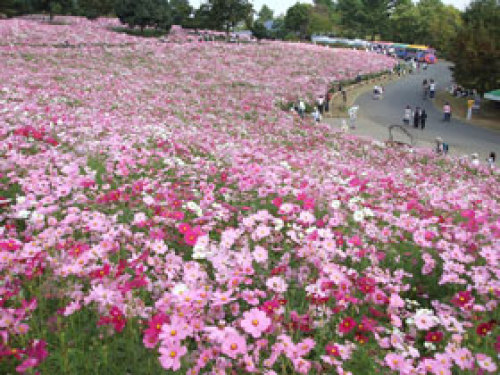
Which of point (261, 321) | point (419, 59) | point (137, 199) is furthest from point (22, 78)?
point (419, 59)

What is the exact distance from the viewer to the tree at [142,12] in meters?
42.3

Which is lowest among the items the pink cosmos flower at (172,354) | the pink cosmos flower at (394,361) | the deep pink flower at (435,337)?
the deep pink flower at (435,337)

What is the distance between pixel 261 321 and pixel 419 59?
226 feet

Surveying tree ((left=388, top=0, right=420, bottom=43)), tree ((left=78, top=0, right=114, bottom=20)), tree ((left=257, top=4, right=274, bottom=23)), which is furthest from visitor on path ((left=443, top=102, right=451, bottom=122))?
tree ((left=257, top=4, right=274, bottom=23))

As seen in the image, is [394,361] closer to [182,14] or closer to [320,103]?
[320,103]

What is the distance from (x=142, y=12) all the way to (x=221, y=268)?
148 feet

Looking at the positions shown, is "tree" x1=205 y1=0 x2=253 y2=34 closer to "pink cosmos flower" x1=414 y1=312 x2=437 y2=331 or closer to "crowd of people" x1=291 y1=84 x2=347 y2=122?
"crowd of people" x1=291 y1=84 x2=347 y2=122

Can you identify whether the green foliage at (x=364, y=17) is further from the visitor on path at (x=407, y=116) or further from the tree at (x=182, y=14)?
the visitor on path at (x=407, y=116)

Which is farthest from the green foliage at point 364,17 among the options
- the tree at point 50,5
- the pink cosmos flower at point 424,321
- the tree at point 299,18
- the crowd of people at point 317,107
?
the pink cosmos flower at point 424,321

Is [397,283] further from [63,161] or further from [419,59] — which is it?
[419,59]

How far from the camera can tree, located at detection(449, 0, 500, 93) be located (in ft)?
87.7

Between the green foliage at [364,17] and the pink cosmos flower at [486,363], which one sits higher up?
the green foliage at [364,17]

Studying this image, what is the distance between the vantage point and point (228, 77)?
28.1 m

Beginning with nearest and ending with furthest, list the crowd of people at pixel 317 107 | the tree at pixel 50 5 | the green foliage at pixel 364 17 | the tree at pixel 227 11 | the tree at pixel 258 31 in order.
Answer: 1. the crowd of people at pixel 317 107
2. the tree at pixel 50 5
3. the tree at pixel 227 11
4. the tree at pixel 258 31
5. the green foliage at pixel 364 17
